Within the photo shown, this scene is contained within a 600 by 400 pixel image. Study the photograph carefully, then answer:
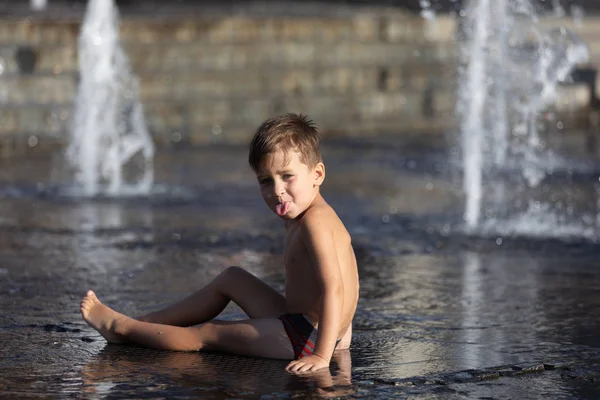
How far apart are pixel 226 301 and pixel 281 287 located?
3.77ft

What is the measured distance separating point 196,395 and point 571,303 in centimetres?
213

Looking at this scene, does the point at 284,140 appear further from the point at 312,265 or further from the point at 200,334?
the point at 200,334

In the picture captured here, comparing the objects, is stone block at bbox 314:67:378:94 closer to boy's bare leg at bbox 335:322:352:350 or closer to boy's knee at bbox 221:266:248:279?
boy's knee at bbox 221:266:248:279

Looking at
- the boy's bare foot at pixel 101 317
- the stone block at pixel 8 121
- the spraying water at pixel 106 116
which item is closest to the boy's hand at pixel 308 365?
the boy's bare foot at pixel 101 317

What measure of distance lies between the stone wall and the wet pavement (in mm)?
2715

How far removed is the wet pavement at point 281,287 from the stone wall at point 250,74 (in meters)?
2.71

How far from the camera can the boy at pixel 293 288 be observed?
402 centimetres

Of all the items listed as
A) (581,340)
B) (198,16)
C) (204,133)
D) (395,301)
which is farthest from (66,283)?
(198,16)

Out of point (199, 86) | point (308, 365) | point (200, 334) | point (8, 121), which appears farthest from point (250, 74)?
point (308, 365)

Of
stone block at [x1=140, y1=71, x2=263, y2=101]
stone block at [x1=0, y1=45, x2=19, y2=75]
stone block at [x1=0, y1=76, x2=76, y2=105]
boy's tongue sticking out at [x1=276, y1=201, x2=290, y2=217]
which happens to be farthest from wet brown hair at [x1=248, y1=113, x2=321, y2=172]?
stone block at [x1=140, y1=71, x2=263, y2=101]

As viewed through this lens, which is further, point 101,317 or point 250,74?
point 250,74

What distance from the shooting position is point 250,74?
45.9ft

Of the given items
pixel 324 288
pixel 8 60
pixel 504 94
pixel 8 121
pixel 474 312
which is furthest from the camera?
pixel 504 94

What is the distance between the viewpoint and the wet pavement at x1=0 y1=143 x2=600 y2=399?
12.5 ft
